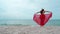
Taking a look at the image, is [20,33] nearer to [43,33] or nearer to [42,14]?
[43,33]

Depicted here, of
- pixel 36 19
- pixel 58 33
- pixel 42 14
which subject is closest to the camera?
pixel 42 14

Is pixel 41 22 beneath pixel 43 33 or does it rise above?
above

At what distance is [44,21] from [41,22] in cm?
23

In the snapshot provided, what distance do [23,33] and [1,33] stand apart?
3319 millimetres

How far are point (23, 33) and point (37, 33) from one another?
7.06 feet

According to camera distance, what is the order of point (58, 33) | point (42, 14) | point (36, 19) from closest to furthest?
point (42, 14), point (36, 19), point (58, 33)

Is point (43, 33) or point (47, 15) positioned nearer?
point (47, 15)

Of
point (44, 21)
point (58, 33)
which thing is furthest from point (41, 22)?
point (58, 33)

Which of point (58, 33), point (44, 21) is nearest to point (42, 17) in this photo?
point (44, 21)

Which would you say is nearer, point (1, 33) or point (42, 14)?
point (42, 14)

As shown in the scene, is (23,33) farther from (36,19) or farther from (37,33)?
(36,19)

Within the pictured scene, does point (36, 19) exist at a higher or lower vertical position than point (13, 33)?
higher

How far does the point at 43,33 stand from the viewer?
31500 millimetres

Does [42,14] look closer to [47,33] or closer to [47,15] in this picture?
[47,15]
